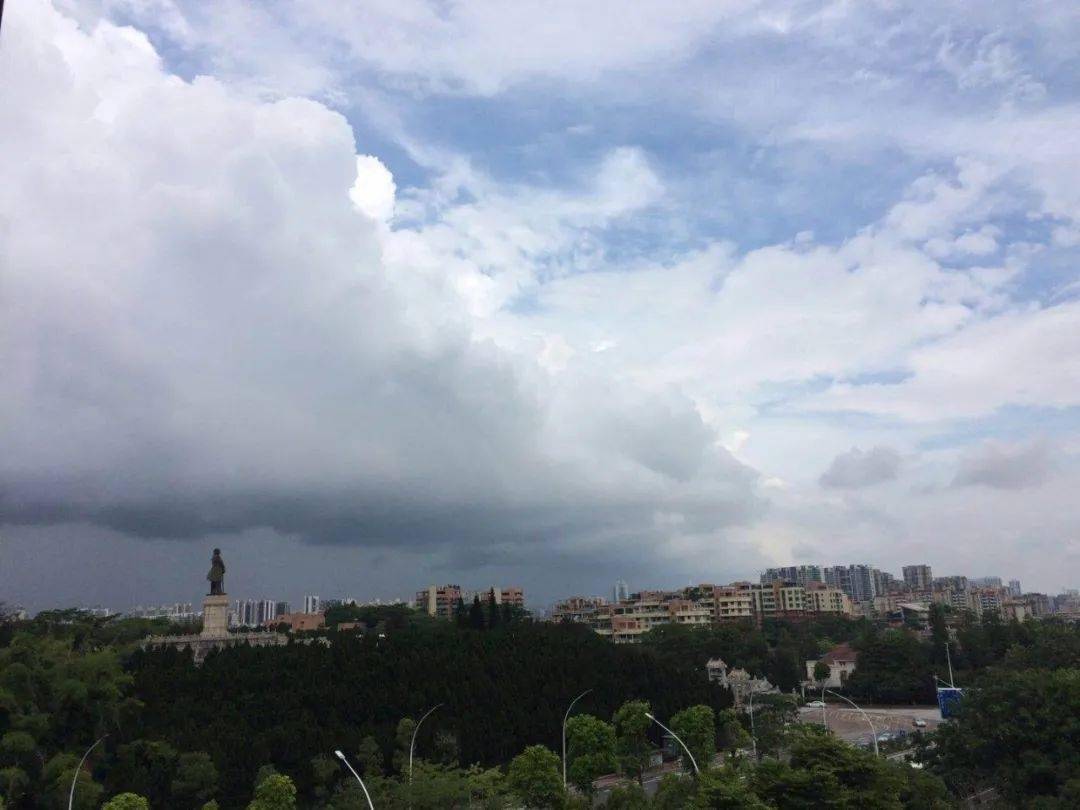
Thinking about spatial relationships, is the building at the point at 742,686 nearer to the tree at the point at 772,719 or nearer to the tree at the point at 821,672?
the tree at the point at 772,719

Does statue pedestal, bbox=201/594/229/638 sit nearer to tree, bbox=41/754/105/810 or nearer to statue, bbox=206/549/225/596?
statue, bbox=206/549/225/596

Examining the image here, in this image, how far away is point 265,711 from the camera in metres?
48.1

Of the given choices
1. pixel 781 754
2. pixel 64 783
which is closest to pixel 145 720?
pixel 64 783

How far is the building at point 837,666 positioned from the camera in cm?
9499

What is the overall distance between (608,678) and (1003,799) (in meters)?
31.7

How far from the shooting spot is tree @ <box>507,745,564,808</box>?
36656mm

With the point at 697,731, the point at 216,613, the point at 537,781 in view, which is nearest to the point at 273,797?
the point at 537,781

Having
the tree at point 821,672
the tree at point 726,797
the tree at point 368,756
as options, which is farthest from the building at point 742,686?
the tree at point 726,797

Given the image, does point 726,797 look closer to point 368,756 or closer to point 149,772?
point 368,756

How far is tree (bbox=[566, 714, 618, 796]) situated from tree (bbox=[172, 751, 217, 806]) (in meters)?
17.6

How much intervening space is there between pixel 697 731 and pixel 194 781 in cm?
2753

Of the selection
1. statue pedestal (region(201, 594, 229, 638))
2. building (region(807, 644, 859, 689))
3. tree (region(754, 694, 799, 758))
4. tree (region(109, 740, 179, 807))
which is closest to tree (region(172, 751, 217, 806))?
tree (region(109, 740, 179, 807))

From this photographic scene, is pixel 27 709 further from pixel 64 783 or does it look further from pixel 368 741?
pixel 368 741

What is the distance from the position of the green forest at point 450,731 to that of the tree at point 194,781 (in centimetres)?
7
